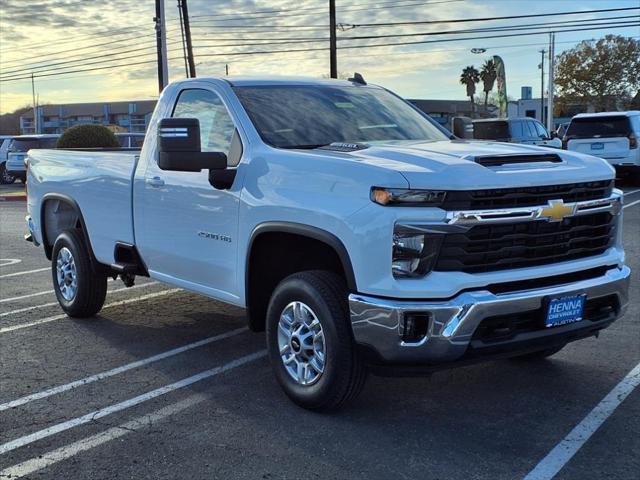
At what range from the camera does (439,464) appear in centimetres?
371

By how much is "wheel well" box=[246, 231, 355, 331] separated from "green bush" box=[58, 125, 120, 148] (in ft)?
54.9

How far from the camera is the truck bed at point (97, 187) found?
6008 mm

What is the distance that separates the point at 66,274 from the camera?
701 centimetres

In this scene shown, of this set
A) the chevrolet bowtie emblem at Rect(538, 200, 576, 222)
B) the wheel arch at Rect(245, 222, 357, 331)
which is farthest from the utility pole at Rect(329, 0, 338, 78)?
the chevrolet bowtie emblem at Rect(538, 200, 576, 222)

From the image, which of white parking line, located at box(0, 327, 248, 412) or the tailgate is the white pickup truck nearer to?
white parking line, located at box(0, 327, 248, 412)

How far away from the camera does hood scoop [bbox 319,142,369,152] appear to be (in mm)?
4539

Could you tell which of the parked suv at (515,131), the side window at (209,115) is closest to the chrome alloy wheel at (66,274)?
the side window at (209,115)

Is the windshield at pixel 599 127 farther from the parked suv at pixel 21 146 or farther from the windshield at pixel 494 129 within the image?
the parked suv at pixel 21 146

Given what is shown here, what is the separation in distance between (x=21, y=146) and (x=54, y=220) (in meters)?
20.5

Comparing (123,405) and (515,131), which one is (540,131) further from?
(123,405)

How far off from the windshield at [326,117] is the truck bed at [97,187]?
54.1 inches

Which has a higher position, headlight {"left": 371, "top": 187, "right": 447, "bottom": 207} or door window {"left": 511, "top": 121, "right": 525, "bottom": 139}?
door window {"left": 511, "top": 121, "right": 525, "bottom": 139}

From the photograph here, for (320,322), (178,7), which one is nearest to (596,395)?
(320,322)

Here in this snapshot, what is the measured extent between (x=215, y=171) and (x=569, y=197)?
217 cm
